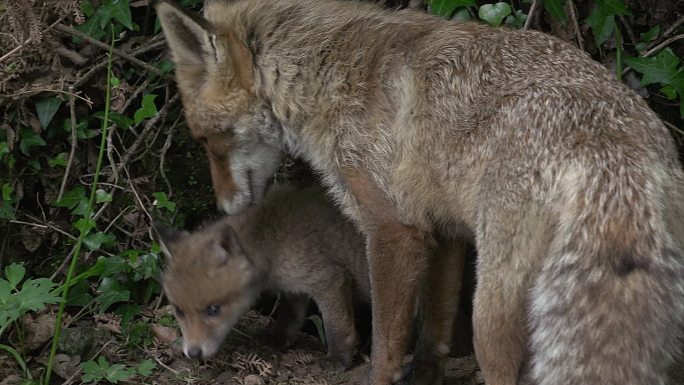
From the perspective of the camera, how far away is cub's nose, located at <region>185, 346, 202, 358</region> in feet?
15.9

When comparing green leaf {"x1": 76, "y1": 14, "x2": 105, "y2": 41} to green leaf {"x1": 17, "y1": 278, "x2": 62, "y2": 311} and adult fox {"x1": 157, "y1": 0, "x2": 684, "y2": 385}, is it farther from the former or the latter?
green leaf {"x1": 17, "y1": 278, "x2": 62, "y2": 311}

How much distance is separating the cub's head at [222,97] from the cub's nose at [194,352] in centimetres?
89

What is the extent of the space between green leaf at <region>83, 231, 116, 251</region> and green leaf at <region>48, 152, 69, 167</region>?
0.63 m

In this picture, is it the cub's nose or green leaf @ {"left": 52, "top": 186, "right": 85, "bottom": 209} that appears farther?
green leaf @ {"left": 52, "top": 186, "right": 85, "bottom": 209}

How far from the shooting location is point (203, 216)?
631 centimetres

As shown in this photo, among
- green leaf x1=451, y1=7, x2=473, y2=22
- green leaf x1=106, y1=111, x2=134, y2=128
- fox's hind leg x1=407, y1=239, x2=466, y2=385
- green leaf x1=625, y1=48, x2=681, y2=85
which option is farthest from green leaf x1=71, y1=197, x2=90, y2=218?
green leaf x1=625, y1=48, x2=681, y2=85

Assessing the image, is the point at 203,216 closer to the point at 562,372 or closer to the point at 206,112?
the point at 206,112

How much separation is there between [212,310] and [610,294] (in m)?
2.56

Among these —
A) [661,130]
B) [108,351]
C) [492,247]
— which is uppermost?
[661,130]

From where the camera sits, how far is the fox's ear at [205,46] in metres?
4.31

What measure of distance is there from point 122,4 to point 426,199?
2719 millimetres

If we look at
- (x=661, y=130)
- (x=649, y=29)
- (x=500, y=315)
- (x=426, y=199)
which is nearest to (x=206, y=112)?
(x=426, y=199)

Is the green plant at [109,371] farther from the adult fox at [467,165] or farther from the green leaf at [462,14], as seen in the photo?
the green leaf at [462,14]

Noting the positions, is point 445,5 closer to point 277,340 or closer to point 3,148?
point 277,340
